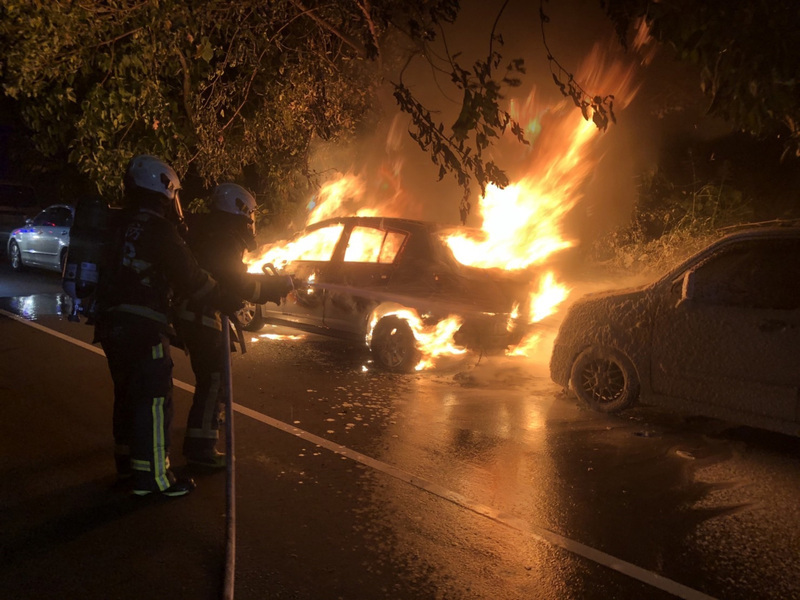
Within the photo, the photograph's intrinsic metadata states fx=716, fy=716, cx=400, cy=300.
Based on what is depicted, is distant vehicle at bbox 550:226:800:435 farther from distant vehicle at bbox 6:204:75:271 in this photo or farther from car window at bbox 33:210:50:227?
car window at bbox 33:210:50:227

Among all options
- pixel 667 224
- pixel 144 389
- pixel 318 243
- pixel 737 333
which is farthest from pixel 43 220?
pixel 737 333

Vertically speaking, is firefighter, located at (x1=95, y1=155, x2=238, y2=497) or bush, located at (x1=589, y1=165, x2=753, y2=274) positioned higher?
bush, located at (x1=589, y1=165, x2=753, y2=274)

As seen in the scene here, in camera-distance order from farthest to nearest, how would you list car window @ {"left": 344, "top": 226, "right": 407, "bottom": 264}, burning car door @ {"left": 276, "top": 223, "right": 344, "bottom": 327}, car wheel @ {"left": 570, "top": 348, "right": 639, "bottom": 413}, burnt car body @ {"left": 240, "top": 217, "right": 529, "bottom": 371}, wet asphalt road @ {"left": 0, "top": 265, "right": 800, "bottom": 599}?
burning car door @ {"left": 276, "top": 223, "right": 344, "bottom": 327} → car window @ {"left": 344, "top": 226, "right": 407, "bottom": 264} → burnt car body @ {"left": 240, "top": 217, "right": 529, "bottom": 371} → car wheel @ {"left": 570, "top": 348, "right": 639, "bottom": 413} → wet asphalt road @ {"left": 0, "top": 265, "right": 800, "bottom": 599}

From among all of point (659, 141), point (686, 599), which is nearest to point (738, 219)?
point (659, 141)

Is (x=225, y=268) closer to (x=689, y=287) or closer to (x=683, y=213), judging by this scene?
(x=689, y=287)

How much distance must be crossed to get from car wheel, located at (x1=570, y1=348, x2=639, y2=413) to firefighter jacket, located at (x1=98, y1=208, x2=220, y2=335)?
3.65 m

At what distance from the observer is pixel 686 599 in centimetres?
326

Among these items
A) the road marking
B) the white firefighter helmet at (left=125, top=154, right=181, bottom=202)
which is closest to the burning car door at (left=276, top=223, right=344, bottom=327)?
the road marking

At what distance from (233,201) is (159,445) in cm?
164

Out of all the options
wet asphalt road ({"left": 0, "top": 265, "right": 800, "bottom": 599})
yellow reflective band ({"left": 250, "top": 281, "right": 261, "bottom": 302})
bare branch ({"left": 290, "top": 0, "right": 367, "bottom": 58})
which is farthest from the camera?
bare branch ({"left": 290, "top": 0, "right": 367, "bottom": 58})

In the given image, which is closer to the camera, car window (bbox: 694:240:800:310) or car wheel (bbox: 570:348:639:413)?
car window (bbox: 694:240:800:310)

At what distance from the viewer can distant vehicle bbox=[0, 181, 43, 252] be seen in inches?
1008

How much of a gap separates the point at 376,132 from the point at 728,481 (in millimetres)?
12605

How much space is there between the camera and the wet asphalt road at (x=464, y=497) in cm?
341
